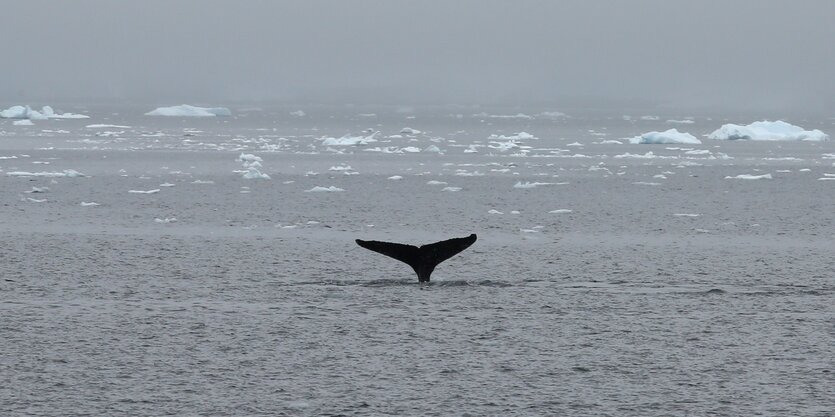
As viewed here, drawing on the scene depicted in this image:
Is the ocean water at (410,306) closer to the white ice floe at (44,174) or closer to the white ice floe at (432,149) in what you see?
the white ice floe at (44,174)

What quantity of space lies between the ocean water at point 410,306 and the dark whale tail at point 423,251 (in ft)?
1.00

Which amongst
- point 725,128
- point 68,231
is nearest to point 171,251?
point 68,231

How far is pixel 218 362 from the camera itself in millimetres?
10031

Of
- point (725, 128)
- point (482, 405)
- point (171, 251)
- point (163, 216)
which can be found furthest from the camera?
point (725, 128)

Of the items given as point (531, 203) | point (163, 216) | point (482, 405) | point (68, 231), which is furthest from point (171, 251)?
point (531, 203)

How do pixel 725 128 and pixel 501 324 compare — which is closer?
pixel 501 324

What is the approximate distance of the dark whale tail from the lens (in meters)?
13.1

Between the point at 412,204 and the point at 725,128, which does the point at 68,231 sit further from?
the point at 725,128

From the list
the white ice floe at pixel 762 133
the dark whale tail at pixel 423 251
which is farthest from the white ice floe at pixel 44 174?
the white ice floe at pixel 762 133

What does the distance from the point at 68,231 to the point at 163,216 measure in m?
3.40

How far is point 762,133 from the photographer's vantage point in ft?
241

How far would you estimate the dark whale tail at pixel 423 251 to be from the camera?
13.1m

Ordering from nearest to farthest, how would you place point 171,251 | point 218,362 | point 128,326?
1. point 218,362
2. point 128,326
3. point 171,251

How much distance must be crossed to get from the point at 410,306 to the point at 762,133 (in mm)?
64346
